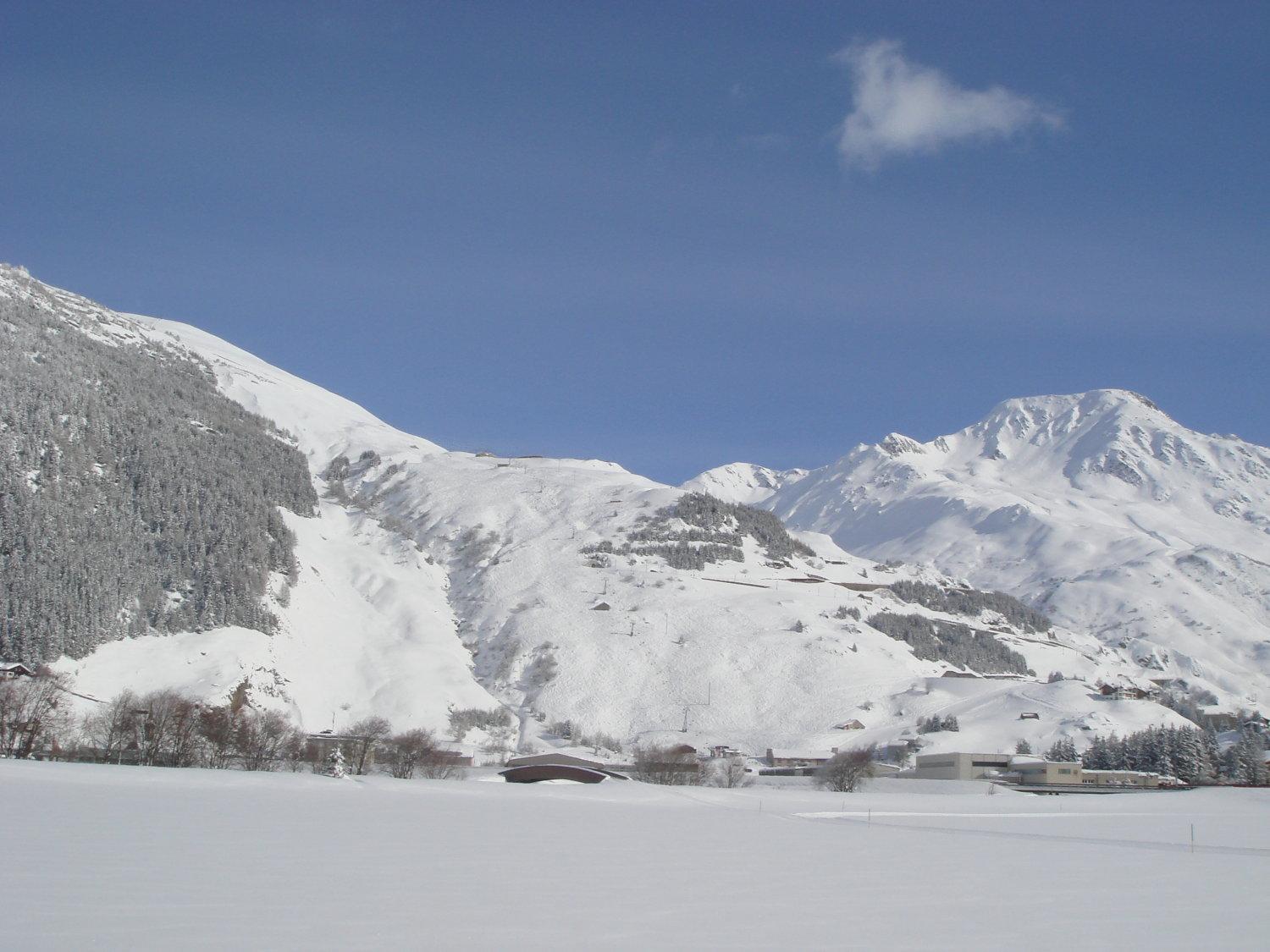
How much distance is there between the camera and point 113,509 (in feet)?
444

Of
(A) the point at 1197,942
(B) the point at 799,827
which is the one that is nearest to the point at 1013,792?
(B) the point at 799,827

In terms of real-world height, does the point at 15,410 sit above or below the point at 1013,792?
above

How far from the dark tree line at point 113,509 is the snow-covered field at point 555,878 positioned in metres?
70.9

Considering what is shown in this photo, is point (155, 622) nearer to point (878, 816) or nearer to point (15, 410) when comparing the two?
point (15, 410)

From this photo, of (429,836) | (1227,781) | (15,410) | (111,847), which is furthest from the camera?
(15,410)

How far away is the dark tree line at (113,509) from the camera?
116m

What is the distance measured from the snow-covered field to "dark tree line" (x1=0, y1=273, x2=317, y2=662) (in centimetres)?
7094

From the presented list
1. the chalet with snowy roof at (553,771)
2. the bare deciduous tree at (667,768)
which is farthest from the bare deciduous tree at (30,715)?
the bare deciduous tree at (667,768)

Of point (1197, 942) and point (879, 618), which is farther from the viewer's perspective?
point (879, 618)

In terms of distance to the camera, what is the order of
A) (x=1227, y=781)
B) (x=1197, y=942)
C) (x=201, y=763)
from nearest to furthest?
(x=1197, y=942)
(x=201, y=763)
(x=1227, y=781)

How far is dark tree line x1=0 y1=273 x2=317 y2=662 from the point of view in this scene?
116000mm

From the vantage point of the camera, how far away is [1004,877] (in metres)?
30.9

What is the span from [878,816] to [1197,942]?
43492mm

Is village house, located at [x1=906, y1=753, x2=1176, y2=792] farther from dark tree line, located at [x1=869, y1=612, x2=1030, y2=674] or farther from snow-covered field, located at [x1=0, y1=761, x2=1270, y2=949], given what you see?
snow-covered field, located at [x1=0, y1=761, x2=1270, y2=949]
